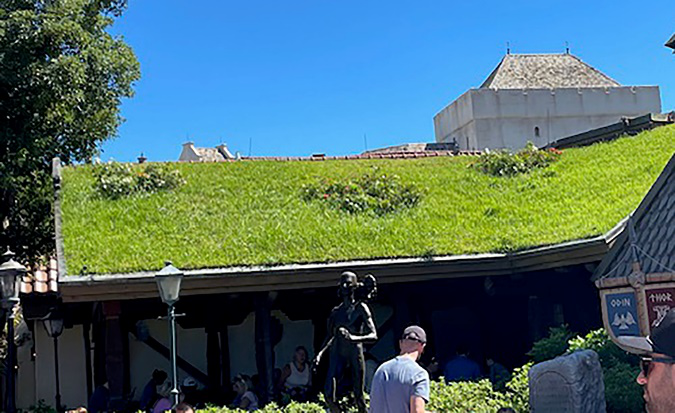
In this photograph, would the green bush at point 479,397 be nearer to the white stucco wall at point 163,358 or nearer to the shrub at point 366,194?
the white stucco wall at point 163,358

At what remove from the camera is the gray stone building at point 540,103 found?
125 feet

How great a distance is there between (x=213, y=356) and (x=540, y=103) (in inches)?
1082

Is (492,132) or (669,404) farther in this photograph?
(492,132)

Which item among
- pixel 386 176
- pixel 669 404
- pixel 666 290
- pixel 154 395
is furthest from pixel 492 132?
pixel 669 404

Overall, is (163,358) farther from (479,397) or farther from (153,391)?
(479,397)

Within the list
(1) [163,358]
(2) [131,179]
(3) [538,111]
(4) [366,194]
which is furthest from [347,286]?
(3) [538,111]

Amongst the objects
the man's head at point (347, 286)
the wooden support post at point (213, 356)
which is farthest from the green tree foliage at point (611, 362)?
the wooden support post at point (213, 356)

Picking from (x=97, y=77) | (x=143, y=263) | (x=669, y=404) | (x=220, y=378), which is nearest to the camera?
(x=669, y=404)

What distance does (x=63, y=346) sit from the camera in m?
16.1

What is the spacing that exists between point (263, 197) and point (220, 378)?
3.37 metres

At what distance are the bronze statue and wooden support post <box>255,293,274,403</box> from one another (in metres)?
3.49

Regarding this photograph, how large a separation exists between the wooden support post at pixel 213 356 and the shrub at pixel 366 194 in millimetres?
3000

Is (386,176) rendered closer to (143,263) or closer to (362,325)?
(143,263)

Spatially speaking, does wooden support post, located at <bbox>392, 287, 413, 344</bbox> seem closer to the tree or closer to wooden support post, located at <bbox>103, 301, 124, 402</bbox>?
wooden support post, located at <bbox>103, 301, 124, 402</bbox>
